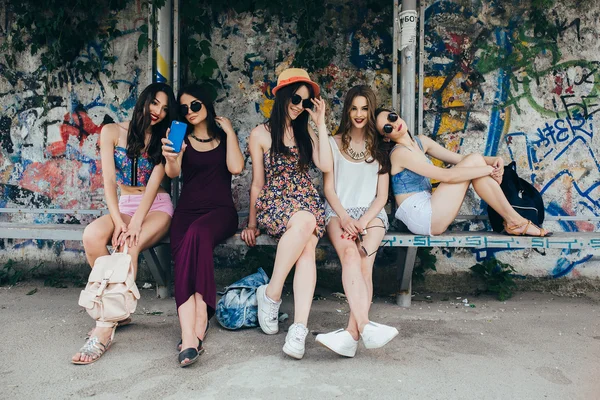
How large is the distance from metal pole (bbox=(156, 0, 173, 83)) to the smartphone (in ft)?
3.74

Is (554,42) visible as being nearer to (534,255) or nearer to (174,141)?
(534,255)

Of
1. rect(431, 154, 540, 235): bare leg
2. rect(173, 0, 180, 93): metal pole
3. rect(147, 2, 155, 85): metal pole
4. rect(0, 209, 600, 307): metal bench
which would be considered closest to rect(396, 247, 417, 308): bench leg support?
rect(0, 209, 600, 307): metal bench

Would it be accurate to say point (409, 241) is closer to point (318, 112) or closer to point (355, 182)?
point (355, 182)

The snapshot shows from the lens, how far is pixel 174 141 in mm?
3646

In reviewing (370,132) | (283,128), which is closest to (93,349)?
(283,128)

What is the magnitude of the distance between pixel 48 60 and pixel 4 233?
1.68 metres

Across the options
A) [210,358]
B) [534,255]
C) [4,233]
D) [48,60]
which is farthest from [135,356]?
[534,255]

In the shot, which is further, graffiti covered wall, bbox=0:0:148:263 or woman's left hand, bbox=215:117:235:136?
graffiti covered wall, bbox=0:0:148:263

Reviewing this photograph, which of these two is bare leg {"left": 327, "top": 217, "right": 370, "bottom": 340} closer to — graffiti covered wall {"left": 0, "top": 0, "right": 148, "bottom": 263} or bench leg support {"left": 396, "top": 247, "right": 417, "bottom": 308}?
bench leg support {"left": 396, "top": 247, "right": 417, "bottom": 308}

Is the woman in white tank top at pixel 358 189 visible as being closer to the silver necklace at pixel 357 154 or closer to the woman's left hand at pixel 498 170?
the silver necklace at pixel 357 154

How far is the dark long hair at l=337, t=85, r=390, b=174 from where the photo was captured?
4.12 meters

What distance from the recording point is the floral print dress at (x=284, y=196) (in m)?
3.82

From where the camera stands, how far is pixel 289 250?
3.56 metres

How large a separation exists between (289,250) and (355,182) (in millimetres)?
892
